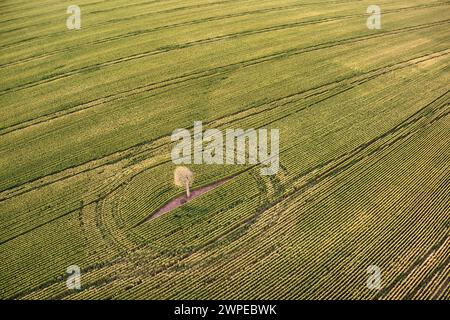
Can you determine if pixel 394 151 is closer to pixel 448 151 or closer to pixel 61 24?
pixel 448 151

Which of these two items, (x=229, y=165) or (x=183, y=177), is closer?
(x=183, y=177)

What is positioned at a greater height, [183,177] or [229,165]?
[229,165]

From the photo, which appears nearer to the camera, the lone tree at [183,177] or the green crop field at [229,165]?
the green crop field at [229,165]

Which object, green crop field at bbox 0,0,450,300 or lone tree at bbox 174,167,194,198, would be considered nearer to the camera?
green crop field at bbox 0,0,450,300
